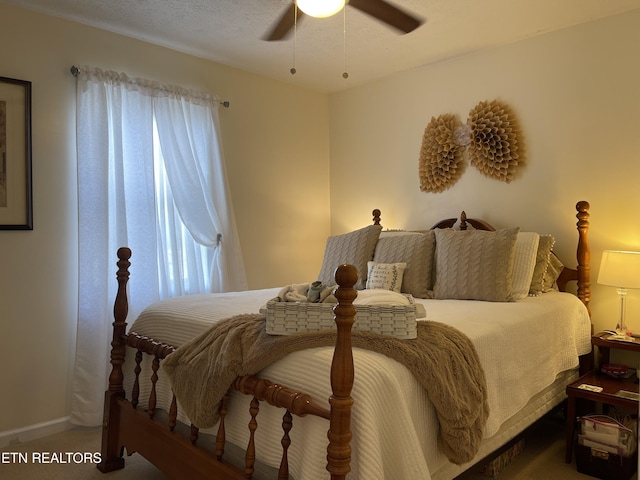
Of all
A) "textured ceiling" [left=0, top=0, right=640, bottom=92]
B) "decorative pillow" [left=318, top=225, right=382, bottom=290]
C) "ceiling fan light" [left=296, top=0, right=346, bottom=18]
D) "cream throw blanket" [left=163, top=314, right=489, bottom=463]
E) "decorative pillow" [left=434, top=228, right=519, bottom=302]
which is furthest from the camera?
"decorative pillow" [left=318, top=225, right=382, bottom=290]

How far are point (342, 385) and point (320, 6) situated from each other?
1.58m

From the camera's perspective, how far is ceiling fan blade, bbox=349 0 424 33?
7.34ft

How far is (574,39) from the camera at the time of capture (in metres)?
2.98

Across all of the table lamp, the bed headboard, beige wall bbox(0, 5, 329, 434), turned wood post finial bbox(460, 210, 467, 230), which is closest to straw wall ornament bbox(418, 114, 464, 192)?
turned wood post finial bbox(460, 210, 467, 230)

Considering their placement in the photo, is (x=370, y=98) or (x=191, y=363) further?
(x=370, y=98)

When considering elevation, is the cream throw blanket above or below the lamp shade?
below

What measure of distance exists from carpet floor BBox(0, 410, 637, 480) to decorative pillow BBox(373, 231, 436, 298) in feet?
3.06

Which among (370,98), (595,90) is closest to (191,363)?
(595,90)

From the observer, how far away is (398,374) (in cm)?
150

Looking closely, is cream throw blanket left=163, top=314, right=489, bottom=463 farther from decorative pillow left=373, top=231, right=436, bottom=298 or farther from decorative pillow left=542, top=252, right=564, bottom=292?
decorative pillow left=542, top=252, right=564, bottom=292

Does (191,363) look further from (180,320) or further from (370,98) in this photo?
(370,98)

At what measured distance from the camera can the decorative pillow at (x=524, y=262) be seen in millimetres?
2715

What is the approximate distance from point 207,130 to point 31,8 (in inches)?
48.1

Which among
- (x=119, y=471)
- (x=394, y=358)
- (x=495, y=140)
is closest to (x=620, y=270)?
(x=495, y=140)
